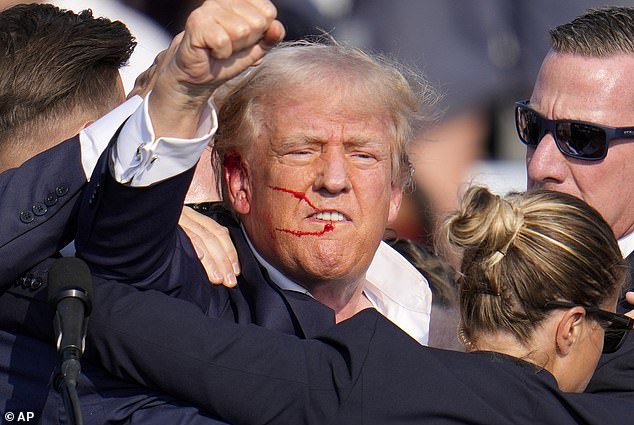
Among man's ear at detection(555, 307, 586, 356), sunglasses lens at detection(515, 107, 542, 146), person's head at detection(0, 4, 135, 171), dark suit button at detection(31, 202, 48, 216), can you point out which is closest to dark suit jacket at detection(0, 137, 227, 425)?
dark suit button at detection(31, 202, 48, 216)

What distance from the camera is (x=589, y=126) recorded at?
3119 mm

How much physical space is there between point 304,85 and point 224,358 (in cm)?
76

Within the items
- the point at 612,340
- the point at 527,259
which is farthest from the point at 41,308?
the point at 612,340

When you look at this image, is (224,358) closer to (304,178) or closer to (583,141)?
(304,178)

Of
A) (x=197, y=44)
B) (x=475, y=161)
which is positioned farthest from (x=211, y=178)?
(x=475, y=161)

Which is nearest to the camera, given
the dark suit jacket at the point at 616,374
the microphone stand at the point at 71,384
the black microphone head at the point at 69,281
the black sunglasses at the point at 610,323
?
the microphone stand at the point at 71,384

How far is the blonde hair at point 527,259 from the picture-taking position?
2193mm

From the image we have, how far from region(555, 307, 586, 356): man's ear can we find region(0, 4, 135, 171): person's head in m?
1.17

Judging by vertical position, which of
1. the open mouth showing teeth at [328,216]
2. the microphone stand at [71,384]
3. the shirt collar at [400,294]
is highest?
the open mouth showing teeth at [328,216]

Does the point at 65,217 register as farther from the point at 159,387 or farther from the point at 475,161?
the point at 475,161

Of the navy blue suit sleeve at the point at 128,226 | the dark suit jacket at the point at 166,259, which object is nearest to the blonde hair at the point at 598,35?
the dark suit jacket at the point at 166,259

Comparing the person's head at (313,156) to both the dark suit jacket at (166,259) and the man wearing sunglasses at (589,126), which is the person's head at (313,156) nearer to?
the dark suit jacket at (166,259)

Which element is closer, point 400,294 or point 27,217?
point 27,217

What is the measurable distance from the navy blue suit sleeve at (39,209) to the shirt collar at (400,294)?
97 centimetres
